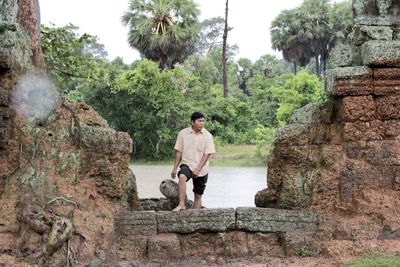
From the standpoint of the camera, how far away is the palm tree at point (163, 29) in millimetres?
29531

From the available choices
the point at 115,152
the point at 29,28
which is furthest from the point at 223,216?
the point at 29,28

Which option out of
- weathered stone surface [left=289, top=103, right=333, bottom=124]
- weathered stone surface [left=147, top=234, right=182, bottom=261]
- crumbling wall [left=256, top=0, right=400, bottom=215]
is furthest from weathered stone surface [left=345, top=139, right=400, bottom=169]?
weathered stone surface [left=147, top=234, right=182, bottom=261]

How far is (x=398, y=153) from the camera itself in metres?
5.76

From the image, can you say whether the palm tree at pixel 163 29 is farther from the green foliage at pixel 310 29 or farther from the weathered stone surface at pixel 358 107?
the weathered stone surface at pixel 358 107

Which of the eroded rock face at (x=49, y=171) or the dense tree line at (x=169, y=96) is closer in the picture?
the eroded rock face at (x=49, y=171)

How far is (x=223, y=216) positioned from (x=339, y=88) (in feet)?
5.92

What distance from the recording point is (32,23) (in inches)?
240

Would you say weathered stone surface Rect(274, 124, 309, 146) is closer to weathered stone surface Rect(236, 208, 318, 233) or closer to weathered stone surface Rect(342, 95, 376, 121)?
weathered stone surface Rect(342, 95, 376, 121)

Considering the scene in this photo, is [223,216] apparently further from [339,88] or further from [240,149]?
[240,149]

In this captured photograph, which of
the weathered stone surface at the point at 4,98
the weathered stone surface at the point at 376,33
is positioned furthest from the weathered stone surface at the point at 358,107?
the weathered stone surface at the point at 4,98

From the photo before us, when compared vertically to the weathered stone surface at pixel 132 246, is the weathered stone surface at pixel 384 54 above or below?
above

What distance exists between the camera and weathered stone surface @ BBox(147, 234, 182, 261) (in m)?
5.73

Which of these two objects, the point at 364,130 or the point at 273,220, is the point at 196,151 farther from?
the point at 364,130

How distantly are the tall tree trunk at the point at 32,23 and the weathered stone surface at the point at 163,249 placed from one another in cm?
224
